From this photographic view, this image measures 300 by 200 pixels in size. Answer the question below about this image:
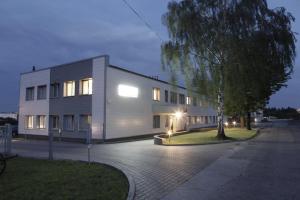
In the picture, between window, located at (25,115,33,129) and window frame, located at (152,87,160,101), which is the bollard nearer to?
window, located at (25,115,33,129)

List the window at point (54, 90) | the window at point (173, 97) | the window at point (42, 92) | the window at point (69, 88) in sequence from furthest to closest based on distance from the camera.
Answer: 1. the window at point (173, 97)
2. the window at point (42, 92)
3. the window at point (54, 90)
4. the window at point (69, 88)

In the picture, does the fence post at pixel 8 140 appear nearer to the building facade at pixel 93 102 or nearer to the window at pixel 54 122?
the building facade at pixel 93 102

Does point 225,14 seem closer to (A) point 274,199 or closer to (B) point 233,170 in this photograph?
(B) point 233,170

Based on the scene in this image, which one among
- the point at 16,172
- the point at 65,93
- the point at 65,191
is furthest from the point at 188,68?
the point at 65,191

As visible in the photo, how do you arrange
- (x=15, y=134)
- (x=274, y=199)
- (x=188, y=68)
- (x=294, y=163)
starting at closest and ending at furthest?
(x=274, y=199) → (x=294, y=163) → (x=188, y=68) → (x=15, y=134)

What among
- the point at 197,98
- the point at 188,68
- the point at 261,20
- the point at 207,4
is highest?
the point at 207,4

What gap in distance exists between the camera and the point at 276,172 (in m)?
10.5

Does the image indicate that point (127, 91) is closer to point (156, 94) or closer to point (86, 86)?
point (86, 86)

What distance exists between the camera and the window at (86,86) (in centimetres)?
2717

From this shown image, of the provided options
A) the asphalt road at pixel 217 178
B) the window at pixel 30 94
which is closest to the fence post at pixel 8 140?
the asphalt road at pixel 217 178

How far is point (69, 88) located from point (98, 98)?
15.4ft

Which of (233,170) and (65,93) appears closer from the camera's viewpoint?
(233,170)

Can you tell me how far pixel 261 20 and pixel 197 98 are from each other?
799 cm

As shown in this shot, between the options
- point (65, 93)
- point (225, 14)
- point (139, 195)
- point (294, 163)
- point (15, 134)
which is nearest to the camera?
point (139, 195)
